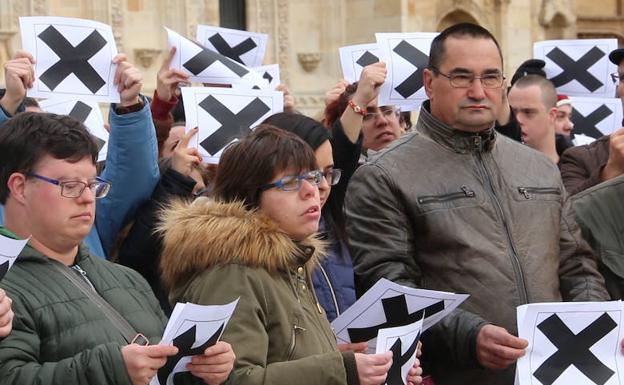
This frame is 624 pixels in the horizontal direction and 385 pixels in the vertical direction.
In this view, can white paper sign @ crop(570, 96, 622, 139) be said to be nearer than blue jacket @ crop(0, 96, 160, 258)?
No

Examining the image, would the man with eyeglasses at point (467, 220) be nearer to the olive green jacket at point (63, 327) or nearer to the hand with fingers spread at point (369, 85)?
the hand with fingers spread at point (369, 85)

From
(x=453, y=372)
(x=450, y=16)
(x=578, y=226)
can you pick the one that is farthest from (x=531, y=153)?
(x=450, y=16)

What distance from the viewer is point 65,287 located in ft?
14.3

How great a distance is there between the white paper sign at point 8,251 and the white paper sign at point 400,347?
1.21 meters

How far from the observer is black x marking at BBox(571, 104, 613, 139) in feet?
32.0

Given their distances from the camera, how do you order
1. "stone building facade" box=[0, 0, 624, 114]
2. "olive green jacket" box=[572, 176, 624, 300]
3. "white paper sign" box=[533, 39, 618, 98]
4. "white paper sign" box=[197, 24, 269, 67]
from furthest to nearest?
"stone building facade" box=[0, 0, 624, 114]
"white paper sign" box=[533, 39, 618, 98]
"white paper sign" box=[197, 24, 269, 67]
"olive green jacket" box=[572, 176, 624, 300]

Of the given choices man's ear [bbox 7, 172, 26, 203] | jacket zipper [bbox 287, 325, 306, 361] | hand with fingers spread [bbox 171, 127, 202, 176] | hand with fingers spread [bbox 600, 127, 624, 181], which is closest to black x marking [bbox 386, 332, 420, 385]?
jacket zipper [bbox 287, 325, 306, 361]

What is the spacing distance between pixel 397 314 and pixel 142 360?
1177 mm

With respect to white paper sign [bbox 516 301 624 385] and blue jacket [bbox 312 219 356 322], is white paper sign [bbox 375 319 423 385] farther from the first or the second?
blue jacket [bbox 312 219 356 322]

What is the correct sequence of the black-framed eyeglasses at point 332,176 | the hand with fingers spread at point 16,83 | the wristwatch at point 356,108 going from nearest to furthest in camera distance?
the black-framed eyeglasses at point 332,176 → the hand with fingers spread at point 16,83 → the wristwatch at point 356,108

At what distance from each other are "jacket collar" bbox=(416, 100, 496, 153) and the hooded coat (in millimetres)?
960

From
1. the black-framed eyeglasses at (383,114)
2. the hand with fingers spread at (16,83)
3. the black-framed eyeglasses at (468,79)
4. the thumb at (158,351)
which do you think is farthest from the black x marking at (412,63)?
the thumb at (158,351)

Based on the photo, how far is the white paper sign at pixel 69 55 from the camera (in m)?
6.24

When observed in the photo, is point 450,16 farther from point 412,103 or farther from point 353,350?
point 353,350
